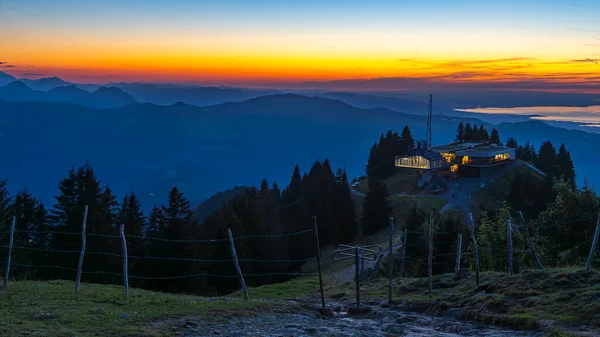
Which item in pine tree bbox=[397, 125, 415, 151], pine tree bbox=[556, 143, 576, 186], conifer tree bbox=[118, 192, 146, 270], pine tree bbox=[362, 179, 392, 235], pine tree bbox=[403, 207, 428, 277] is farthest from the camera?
pine tree bbox=[397, 125, 415, 151]

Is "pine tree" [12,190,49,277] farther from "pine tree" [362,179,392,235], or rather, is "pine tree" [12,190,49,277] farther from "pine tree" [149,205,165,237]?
"pine tree" [362,179,392,235]

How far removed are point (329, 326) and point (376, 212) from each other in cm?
4743

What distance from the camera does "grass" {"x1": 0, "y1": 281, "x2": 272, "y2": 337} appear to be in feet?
33.0

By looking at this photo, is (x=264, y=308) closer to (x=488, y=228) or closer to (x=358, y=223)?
(x=488, y=228)

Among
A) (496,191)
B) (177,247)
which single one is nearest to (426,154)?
(496,191)

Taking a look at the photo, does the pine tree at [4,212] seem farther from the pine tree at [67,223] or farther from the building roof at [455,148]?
the building roof at [455,148]

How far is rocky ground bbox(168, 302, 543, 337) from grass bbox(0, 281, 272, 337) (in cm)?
Answer: 70

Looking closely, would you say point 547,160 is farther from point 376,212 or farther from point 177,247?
point 177,247

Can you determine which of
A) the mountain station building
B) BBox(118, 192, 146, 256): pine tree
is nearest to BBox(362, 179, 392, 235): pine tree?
the mountain station building

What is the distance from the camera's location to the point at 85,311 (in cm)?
1195

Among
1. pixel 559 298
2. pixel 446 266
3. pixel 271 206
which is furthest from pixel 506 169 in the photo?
pixel 559 298

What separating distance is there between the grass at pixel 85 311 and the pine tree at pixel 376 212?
46010 mm

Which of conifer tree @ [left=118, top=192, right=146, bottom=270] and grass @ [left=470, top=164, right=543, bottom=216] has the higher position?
conifer tree @ [left=118, top=192, right=146, bottom=270]

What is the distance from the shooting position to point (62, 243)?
3234cm
